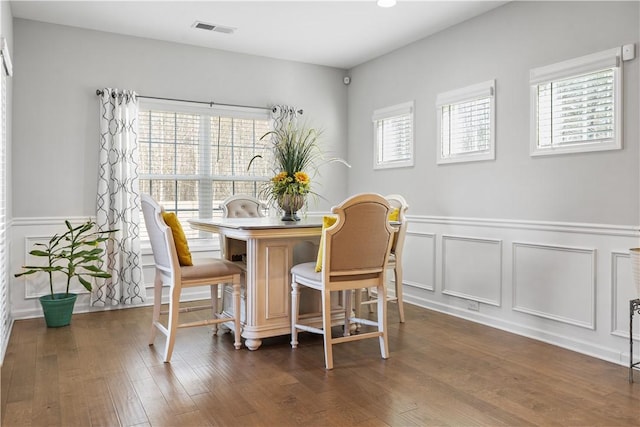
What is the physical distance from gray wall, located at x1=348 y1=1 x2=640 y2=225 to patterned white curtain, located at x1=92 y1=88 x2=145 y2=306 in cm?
268

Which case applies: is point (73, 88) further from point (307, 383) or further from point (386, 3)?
point (307, 383)

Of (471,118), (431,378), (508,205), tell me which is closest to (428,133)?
(471,118)

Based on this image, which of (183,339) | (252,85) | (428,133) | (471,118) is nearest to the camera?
(183,339)

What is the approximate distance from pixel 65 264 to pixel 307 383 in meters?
2.95

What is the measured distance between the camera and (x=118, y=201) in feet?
15.5

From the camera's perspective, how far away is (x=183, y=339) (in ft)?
12.1

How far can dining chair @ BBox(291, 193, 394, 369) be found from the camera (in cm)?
304

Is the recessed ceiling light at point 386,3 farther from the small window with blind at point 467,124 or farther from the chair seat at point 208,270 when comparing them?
the chair seat at point 208,270

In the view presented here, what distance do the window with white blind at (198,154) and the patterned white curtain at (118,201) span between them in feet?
0.80

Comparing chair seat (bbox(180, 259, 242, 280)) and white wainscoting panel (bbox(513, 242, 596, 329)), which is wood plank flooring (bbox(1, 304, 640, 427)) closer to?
white wainscoting panel (bbox(513, 242, 596, 329))

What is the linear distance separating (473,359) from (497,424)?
3.21 ft

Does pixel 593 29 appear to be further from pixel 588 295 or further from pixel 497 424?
pixel 497 424

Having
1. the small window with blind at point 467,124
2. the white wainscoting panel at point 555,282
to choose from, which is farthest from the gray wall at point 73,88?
the white wainscoting panel at point 555,282

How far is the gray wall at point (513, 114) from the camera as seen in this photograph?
3266 mm
